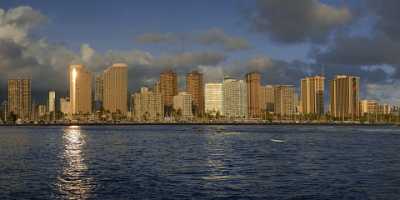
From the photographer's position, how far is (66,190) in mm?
45562

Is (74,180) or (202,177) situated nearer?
(74,180)

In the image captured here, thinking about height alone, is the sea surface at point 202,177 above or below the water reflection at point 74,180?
above

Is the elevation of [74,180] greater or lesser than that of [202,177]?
lesser

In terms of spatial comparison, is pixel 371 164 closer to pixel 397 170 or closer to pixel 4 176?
pixel 397 170

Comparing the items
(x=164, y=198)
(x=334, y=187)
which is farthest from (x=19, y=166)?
(x=334, y=187)

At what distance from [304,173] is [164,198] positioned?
2013cm

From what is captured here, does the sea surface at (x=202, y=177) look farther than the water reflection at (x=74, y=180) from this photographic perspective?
No

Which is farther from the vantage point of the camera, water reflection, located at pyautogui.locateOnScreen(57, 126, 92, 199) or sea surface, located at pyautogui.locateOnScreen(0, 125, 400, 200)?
water reflection, located at pyautogui.locateOnScreen(57, 126, 92, 199)

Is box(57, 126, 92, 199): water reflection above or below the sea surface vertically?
below

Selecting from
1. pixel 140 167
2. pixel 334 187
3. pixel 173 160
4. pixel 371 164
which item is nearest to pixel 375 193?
pixel 334 187

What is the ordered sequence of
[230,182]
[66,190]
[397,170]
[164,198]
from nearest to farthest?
[164,198]
[66,190]
[230,182]
[397,170]

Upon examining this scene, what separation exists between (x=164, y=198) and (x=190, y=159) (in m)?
32.7

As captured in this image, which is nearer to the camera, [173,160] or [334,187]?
[334,187]

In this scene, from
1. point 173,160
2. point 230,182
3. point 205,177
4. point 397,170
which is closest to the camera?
point 230,182
